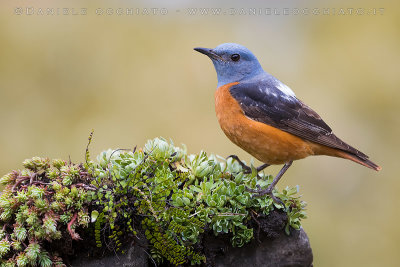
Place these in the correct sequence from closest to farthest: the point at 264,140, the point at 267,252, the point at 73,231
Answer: the point at 73,231 → the point at 267,252 → the point at 264,140

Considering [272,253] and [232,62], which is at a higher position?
[232,62]

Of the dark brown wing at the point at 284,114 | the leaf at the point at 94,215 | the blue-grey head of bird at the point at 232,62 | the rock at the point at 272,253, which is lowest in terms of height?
the rock at the point at 272,253

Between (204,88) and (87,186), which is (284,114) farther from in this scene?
(204,88)

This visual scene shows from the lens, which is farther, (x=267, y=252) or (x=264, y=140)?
(x=264, y=140)

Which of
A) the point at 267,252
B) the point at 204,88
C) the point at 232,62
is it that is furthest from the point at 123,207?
the point at 204,88

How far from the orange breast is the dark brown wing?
0.23ft

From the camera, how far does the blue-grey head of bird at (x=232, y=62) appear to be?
16.8 feet

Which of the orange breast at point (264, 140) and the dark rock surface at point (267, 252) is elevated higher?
the orange breast at point (264, 140)

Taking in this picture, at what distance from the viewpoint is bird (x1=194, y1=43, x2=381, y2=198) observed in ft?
14.6

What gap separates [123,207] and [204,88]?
4.17 m

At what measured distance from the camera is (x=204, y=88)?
7281mm

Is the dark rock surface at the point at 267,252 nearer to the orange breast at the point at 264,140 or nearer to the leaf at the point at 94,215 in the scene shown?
the leaf at the point at 94,215

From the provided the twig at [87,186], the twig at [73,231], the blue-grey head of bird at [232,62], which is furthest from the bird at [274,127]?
the twig at [73,231]

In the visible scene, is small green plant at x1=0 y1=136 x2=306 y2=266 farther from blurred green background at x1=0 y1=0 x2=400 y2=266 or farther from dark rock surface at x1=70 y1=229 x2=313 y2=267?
Answer: blurred green background at x1=0 y1=0 x2=400 y2=266
